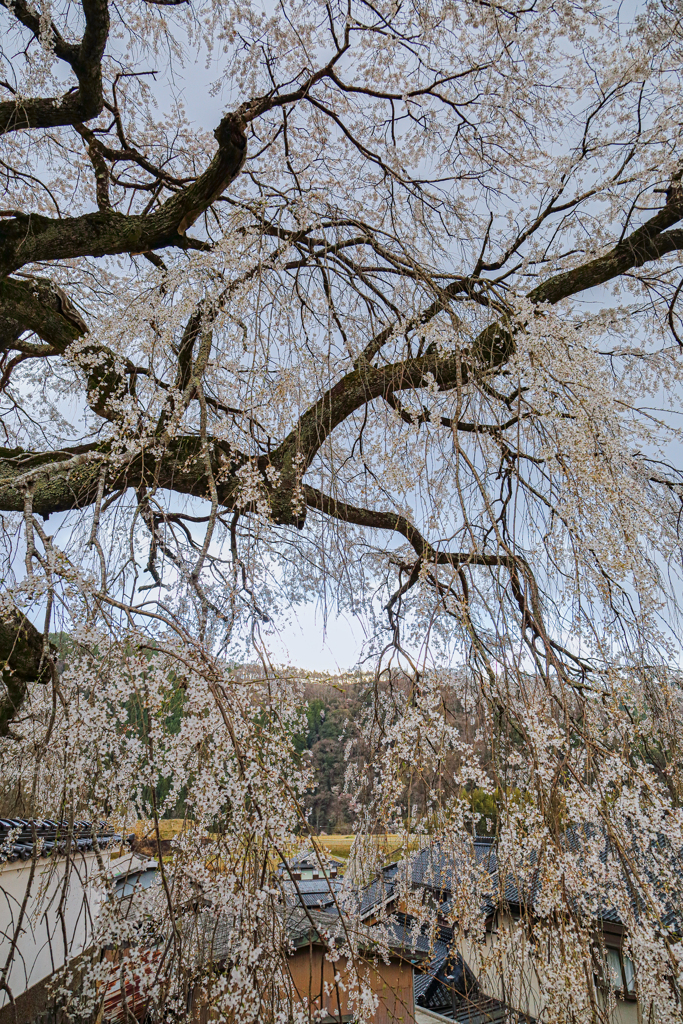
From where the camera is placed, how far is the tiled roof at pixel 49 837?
5.37 ft

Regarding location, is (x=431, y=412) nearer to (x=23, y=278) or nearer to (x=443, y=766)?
(x=443, y=766)

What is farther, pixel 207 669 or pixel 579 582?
pixel 579 582

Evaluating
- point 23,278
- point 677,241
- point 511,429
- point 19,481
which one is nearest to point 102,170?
point 23,278

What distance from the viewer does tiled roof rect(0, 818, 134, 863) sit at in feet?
5.37

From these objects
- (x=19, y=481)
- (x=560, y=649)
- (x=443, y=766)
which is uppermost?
(x=19, y=481)

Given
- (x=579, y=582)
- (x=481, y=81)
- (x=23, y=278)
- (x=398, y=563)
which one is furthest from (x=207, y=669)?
(x=481, y=81)

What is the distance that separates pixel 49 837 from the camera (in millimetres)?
4941

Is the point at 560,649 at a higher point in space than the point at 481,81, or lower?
lower

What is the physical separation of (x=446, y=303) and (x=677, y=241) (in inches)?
71.8

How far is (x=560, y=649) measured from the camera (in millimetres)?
2658

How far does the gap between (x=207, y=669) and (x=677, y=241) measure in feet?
11.0

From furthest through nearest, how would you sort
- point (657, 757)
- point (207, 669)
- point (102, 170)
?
1. point (102, 170)
2. point (657, 757)
3. point (207, 669)

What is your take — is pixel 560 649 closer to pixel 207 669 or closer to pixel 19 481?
pixel 207 669

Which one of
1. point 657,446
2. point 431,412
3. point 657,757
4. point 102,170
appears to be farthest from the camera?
point 102,170
